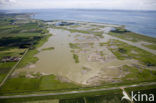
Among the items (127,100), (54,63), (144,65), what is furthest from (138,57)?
(54,63)

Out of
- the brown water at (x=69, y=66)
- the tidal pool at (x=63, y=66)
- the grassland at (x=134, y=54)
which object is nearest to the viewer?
the tidal pool at (x=63, y=66)

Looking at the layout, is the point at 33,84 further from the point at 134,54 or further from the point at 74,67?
the point at 134,54

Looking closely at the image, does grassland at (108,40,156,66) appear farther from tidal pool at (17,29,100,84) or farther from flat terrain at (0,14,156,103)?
tidal pool at (17,29,100,84)

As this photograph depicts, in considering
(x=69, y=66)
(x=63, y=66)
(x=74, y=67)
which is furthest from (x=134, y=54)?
(x=63, y=66)

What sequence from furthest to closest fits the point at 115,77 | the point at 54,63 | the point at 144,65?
the point at 54,63 → the point at 144,65 → the point at 115,77

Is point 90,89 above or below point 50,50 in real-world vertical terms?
below

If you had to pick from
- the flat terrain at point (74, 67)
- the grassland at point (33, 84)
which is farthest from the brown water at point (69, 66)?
the grassland at point (33, 84)

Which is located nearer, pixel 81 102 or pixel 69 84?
pixel 81 102

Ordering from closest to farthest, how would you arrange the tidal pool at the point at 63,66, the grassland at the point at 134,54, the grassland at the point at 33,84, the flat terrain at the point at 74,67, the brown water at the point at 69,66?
the grassland at the point at 33,84
the flat terrain at the point at 74,67
the tidal pool at the point at 63,66
the brown water at the point at 69,66
the grassland at the point at 134,54

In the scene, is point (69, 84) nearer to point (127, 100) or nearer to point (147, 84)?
point (127, 100)

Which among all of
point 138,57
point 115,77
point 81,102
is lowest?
point 81,102

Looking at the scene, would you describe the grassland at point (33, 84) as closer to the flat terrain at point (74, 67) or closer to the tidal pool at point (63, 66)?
the flat terrain at point (74, 67)
